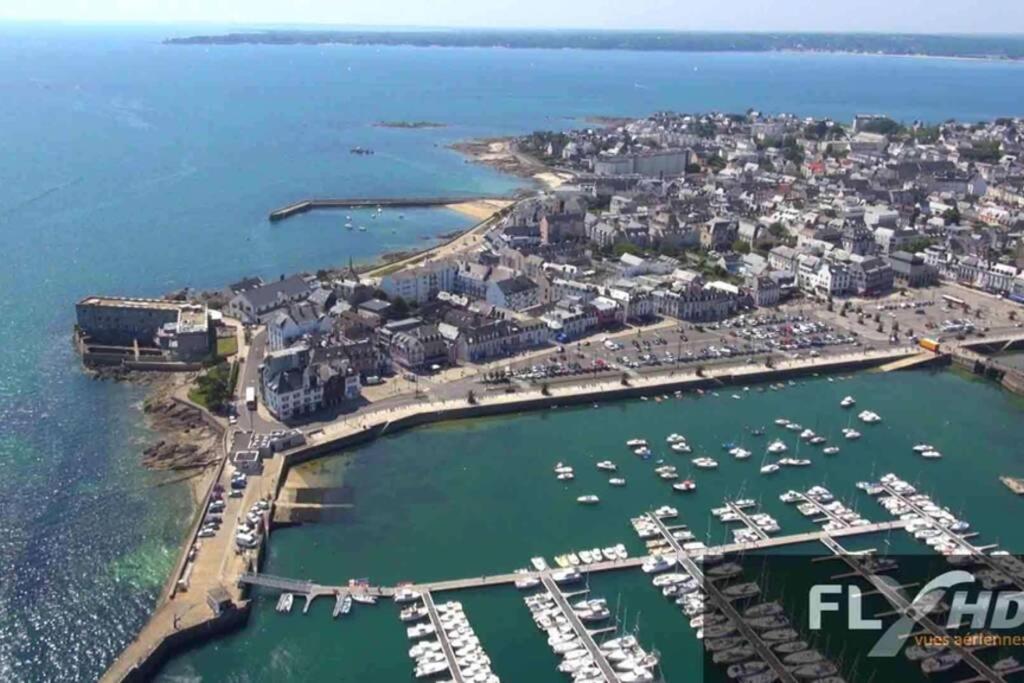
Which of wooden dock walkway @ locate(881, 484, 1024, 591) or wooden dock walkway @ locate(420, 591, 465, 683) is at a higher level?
wooden dock walkway @ locate(881, 484, 1024, 591)

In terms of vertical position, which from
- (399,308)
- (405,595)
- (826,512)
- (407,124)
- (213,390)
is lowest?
(405,595)

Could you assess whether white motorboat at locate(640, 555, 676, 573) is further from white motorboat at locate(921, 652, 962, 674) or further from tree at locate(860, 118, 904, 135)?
tree at locate(860, 118, 904, 135)

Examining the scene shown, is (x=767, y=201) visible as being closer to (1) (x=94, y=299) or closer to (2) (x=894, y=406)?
(2) (x=894, y=406)

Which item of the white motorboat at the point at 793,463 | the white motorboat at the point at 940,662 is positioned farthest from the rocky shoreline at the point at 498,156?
the white motorboat at the point at 940,662

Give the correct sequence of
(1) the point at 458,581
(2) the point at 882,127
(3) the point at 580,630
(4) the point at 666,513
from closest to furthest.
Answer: (3) the point at 580,630
(1) the point at 458,581
(4) the point at 666,513
(2) the point at 882,127

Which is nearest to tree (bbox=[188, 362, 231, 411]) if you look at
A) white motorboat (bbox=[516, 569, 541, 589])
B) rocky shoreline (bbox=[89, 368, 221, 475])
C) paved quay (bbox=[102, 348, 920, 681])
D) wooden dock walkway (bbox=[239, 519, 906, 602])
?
rocky shoreline (bbox=[89, 368, 221, 475])

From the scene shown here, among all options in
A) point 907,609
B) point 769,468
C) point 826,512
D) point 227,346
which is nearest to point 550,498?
point 769,468

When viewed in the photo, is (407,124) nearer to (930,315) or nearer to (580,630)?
(930,315)
